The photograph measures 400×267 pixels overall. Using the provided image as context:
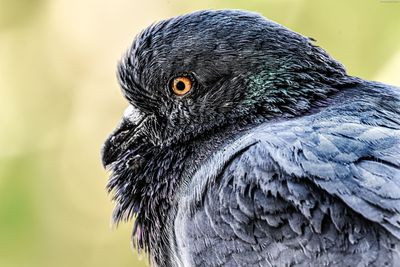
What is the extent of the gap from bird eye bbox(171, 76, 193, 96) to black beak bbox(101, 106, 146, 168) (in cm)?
38

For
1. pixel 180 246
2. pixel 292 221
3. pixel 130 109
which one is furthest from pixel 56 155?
pixel 292 221

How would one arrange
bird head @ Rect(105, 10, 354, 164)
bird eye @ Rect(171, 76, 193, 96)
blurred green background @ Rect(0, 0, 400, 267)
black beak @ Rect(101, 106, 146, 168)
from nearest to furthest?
bird head @ Rect(105, 10, 354, 164), bird eye @ Rect(171, 76, 193, 96), black beak @ Rect(101, 106, 146, 168), blurred green background @ Rect(0, 0, 400, 267)

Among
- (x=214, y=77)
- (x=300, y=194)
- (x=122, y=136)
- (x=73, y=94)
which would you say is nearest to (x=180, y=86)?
(x=214, y=77)

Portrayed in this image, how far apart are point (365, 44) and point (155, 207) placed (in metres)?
5.75

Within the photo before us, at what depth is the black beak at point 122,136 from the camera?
661cm

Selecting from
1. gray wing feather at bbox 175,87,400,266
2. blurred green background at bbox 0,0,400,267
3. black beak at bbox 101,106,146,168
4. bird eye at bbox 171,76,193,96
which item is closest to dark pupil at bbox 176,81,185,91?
bird eye at bbox 171,76,193,96

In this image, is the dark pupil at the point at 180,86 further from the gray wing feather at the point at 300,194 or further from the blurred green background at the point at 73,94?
the blurred green background at the point at 73,94

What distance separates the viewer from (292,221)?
16.8 feet

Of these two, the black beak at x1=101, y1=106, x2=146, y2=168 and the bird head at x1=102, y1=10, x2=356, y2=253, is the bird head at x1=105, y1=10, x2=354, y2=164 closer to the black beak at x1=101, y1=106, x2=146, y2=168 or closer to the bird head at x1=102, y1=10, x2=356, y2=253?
the bird head at x1=102, y1=10, x2=356, y2=253

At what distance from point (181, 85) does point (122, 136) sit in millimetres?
700

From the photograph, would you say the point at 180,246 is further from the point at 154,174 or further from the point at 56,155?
the point at 56,155

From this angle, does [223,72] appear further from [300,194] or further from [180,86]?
[300,194]

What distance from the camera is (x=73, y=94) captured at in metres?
12.4

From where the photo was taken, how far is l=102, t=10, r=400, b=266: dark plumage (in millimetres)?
5039
